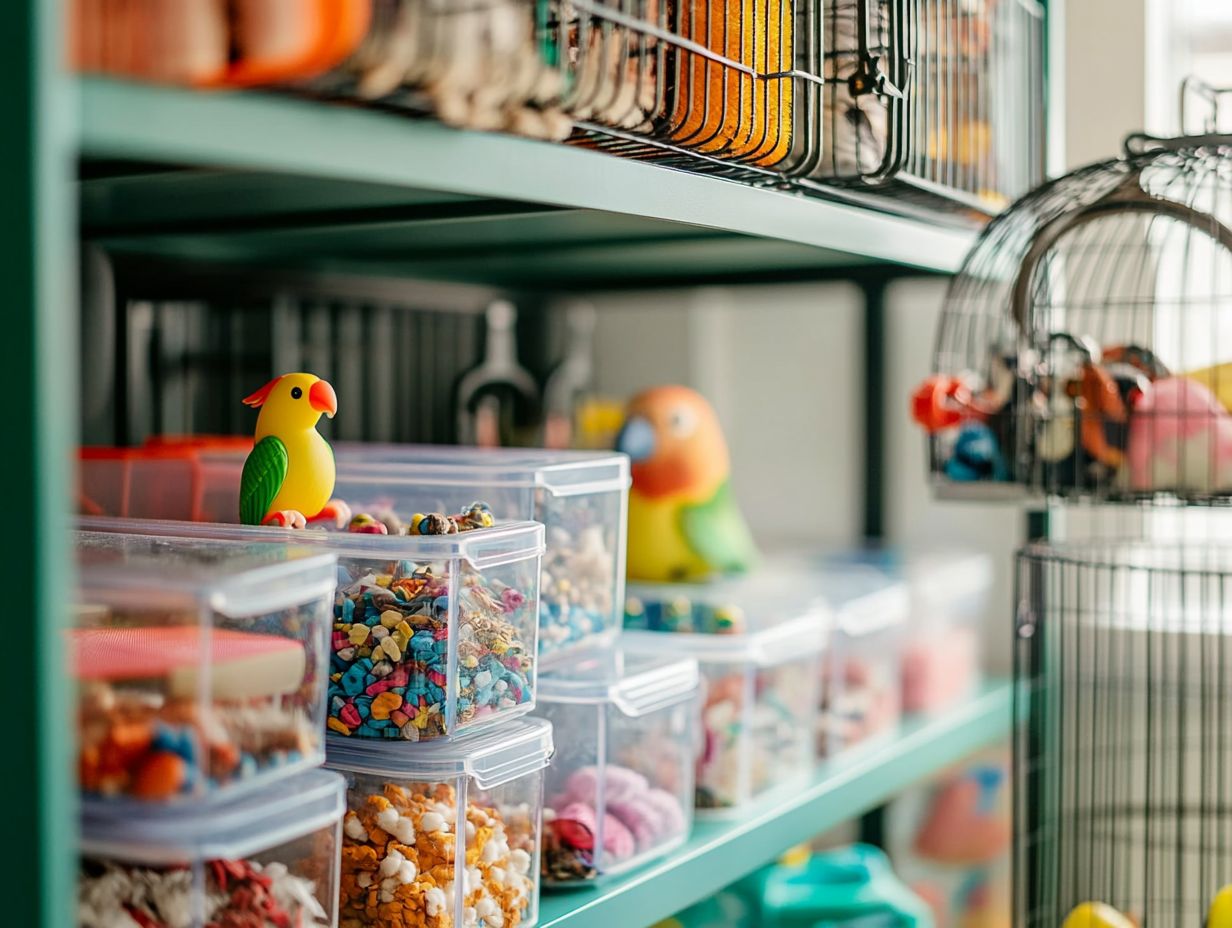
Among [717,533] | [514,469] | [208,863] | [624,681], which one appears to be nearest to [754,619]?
[717,533]

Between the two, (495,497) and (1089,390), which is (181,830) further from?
(1089,390)

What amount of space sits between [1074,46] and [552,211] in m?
1.24

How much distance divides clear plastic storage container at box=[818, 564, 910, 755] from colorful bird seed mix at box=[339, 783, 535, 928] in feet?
2.20

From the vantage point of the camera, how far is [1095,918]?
1407mm

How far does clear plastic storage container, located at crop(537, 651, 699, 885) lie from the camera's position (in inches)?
44.7

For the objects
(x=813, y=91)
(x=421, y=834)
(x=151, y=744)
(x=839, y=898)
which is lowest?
(x=839, y=898)

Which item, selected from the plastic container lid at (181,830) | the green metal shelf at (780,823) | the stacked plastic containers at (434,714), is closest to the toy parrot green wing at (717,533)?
the green metal shelf at (780,823)

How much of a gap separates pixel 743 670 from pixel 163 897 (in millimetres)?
709

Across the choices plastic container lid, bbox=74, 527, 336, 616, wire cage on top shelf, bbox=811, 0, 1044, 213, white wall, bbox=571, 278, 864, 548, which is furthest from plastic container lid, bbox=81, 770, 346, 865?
white wall, bbox=571, 278, 864, 548

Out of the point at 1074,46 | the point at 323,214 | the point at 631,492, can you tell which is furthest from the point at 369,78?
the point at 1074,46

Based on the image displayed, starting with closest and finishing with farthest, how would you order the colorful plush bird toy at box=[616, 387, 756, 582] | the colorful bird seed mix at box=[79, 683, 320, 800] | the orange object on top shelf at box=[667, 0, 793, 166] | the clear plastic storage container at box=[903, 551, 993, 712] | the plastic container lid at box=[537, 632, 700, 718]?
the colorful bird seed mix at box=[79, 683, 320, 800] < the orange object on top shelf at box=[667, 0, 793, 166] < the plastic container lid at box=[537, 632, 700, 718] < the colorful plush bird toy at box=[616, 387, 756, 582] < the clear plastic storage container at box=[903, 551, 993, 712]

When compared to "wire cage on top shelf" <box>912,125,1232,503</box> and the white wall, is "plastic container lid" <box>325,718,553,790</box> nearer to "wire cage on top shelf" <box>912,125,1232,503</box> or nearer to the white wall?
"wire cage on top shelf" <box>912,125,1232,503</box>

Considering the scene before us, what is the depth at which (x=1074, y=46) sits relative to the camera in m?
2.03

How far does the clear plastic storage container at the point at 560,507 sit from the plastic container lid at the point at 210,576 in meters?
0.26
